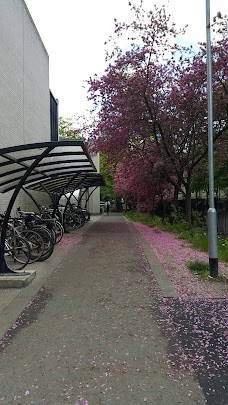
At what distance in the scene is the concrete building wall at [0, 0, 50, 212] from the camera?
478 inches

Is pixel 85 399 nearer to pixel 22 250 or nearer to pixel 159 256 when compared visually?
pixel 22 250

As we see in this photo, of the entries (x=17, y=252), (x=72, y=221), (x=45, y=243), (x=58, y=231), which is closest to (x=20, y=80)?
(x=72, y=221)

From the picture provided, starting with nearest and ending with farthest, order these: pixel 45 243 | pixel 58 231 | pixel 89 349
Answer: pixel 89 349 → pixel 45 243 → pixel 58 231

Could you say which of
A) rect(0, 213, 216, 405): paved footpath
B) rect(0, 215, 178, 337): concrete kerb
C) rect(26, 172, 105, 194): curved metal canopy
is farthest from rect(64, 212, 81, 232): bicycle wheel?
rect(0, 213, 216, 405): paved footpath

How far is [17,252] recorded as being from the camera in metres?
7.79

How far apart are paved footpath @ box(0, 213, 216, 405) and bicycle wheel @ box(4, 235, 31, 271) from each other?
1160 mm

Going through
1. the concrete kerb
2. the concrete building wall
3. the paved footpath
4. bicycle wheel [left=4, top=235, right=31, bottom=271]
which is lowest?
the paved footpath

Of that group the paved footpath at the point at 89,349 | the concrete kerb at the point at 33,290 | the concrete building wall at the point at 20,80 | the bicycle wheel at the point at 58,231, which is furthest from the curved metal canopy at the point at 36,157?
the concrete building wall at the point at 20,80

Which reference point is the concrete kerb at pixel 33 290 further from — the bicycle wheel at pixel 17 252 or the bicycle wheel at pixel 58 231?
the bicycle wheel at pixel 58 231

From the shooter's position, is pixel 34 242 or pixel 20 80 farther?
pixel 20 80

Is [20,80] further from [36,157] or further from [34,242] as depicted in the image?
[36,157]

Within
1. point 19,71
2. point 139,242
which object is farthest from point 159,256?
point 19,71

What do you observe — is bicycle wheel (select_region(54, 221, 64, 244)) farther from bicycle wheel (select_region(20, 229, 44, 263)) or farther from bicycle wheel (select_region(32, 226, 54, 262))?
bicycle wheel (select_region(20, 229, 44, 263))

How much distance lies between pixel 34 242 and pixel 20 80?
846 centimetres
